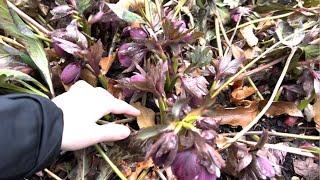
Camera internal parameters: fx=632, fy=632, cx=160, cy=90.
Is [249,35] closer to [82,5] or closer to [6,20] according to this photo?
[82,5]

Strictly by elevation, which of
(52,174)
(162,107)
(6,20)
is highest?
(6,20)

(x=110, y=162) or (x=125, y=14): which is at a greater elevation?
(x=125, y=14)

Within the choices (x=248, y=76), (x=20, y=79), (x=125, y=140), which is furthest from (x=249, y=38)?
(x=20, y=79)

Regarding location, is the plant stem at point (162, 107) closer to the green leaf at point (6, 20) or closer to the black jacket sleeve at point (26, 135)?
the black jacket sleeve at point (26, 135)

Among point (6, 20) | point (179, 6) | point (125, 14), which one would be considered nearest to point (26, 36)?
point (6, 20)

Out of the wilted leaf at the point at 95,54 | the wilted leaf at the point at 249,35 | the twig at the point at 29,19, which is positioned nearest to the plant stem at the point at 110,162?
the wilted leaf at the point at 95,54

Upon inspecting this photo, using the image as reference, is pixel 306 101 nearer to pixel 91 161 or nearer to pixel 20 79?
pixel 91 161

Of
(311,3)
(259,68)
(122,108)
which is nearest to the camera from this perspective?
(122,108)

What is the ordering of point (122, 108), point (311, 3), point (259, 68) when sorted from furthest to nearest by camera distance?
point (311, 3), point (259, 68), point (122, 108)
